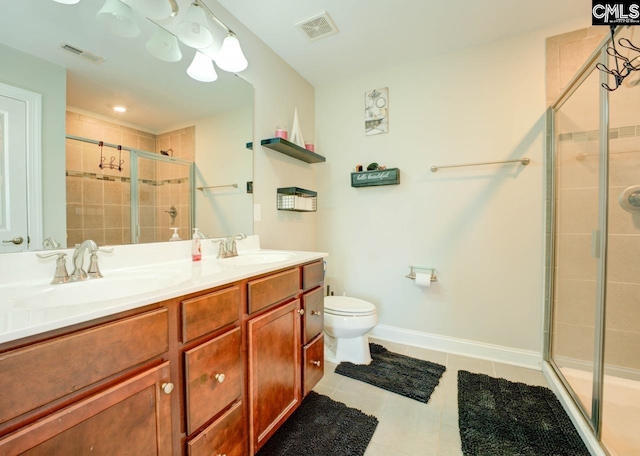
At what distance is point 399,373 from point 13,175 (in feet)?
7.30

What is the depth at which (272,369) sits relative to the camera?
1.20 meters

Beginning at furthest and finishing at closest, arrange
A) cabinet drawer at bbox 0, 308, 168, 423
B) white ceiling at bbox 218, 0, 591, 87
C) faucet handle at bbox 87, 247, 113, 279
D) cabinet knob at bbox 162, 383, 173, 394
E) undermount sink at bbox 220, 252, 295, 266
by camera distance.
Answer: white ceiling at bbox 218, 0, 591, 87 → undermount sink at bbox 220, 252, 295, 266 → faucet handle at bbox 87, 247, 113, 279 → cabinet knob at bbox 162, 383, 173, 394 → cabinet drawer at bbox 0, 308, 168, 423

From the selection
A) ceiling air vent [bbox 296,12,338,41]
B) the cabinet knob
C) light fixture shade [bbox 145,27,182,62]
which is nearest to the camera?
the cabinet knob

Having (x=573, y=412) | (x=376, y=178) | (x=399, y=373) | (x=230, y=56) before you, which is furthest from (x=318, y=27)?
(x=573, y=412)

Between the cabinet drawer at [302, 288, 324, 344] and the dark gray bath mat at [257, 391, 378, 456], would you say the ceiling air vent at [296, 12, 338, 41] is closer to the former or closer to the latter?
the cabinet drawer at [302, 288, 324, 344]

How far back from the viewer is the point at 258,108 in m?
1.95

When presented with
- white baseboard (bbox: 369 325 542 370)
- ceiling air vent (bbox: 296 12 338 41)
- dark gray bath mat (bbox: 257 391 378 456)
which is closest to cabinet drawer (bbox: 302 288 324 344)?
dark gray bath mat (bbox: 257 391 378 456)

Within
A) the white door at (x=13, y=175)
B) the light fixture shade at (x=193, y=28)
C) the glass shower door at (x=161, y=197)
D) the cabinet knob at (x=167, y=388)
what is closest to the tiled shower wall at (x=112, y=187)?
the glass shower door at (x=161, y=197)

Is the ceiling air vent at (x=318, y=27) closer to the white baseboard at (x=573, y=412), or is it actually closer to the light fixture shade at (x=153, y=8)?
the light fixture shade at (x=153, y=8)

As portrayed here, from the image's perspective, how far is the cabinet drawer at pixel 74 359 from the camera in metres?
0.52

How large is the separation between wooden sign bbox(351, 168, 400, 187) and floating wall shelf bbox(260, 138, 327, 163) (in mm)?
369

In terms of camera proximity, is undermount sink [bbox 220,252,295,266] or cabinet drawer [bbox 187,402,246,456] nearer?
cabinet drawer [bbox 187,402,246,456]

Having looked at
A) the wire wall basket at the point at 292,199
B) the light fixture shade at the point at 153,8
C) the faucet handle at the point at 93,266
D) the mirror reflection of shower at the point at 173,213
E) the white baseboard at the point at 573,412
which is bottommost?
the white baseboard at the point at 573,412

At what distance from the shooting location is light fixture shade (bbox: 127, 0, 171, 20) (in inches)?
47.5
